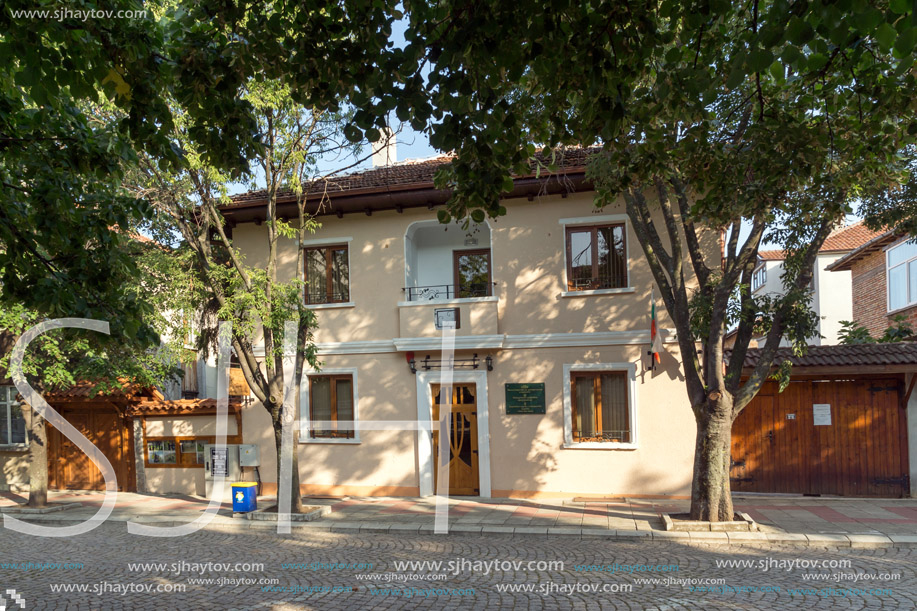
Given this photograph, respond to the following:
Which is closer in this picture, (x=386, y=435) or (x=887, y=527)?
(x=887, y=527)

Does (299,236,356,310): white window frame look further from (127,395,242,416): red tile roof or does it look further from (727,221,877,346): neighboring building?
(727,221,877,346): neighboring building

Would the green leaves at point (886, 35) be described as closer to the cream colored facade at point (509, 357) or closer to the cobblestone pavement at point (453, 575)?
the cobblestone pavement at point (453, 575)

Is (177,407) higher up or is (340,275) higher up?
(340,275)

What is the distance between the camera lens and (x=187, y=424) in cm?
1580

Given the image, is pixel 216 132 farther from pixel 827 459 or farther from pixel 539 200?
pixel 827 459

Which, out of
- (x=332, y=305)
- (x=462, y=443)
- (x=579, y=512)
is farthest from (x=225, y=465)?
(x=579, y=512)

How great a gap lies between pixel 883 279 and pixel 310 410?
16.3 metres

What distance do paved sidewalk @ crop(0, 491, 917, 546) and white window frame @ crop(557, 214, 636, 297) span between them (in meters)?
3.99

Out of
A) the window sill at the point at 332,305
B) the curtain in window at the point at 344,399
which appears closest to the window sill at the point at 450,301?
the window sill at the point at 332,305

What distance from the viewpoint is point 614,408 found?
1375 cm

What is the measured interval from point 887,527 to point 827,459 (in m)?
2.88

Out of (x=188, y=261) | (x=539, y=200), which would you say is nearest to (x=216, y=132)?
(x=188, y=261)

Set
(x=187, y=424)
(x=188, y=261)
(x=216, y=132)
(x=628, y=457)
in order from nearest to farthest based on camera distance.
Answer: (x=216, y=132) → (x=188, y=261) → (x=628, y=457) → (x=187, y=424)

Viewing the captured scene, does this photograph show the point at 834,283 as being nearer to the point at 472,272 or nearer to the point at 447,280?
the point at 472,272
